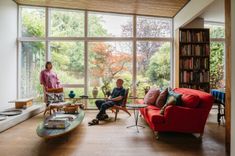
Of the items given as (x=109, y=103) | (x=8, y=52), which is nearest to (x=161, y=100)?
(x=109, y=103)

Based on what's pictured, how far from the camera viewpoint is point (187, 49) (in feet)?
18.3

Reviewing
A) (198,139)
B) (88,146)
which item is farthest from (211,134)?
(88,146)

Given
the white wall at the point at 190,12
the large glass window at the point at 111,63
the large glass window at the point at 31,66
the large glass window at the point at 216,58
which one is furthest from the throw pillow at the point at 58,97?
the large glass window at the point at 216,58

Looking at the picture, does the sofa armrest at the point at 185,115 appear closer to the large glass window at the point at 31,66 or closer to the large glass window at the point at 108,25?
the large glass window at the point at 108,25

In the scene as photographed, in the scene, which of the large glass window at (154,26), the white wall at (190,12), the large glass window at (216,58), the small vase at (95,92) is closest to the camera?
the white wall at (190,12)

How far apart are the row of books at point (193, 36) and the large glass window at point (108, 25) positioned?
166 centimetres

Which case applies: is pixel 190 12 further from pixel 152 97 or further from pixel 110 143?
pixel 110 143

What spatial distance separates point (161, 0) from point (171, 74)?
2.41 metres

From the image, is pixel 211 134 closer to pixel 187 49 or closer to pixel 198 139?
pixel 198 139

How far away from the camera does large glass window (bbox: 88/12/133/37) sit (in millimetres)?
6332

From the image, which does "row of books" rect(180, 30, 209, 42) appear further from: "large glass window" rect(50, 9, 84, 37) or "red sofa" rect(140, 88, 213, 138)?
"large glass window" rect(50, 9, 84, 37)

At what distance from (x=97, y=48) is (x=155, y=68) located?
2.00 m

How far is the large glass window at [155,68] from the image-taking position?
631 cm

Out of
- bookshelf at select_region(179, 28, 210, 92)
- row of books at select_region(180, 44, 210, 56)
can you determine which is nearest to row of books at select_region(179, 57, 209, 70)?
bookshelf at select_region(179, 28, 210, 92)
